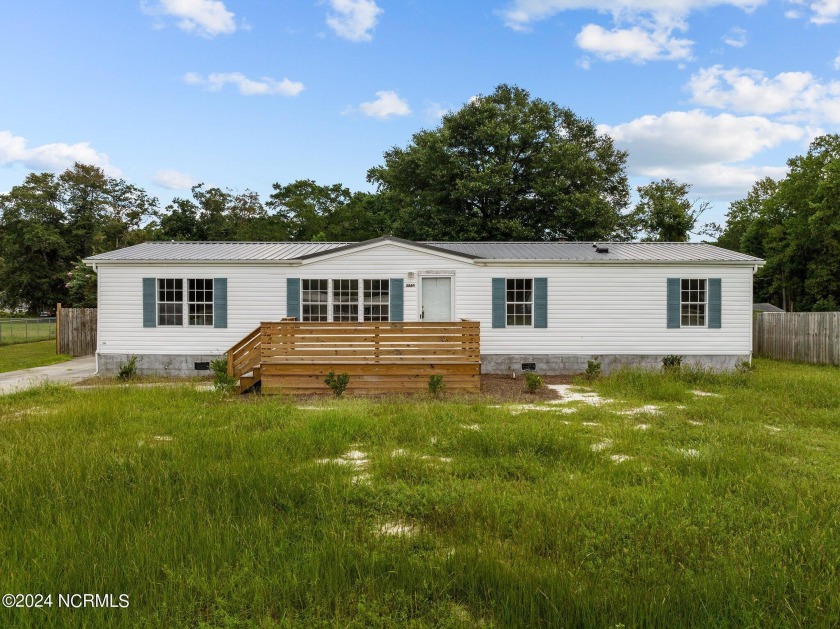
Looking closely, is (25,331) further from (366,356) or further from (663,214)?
(663,214)

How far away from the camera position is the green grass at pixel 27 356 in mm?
14756

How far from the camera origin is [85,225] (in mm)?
39000

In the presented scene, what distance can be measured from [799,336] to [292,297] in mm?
16572

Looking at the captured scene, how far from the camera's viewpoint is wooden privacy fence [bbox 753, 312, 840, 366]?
14398 mm

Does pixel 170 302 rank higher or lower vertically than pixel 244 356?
higher

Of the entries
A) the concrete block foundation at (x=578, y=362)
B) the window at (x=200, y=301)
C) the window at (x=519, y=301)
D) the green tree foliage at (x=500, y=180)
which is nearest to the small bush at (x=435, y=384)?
the concrete block foundation at (x=578, y=362)

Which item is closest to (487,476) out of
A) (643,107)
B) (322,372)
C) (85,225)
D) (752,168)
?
(322,372)

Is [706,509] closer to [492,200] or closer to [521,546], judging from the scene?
[521,546]

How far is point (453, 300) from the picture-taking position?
1312 centimetres

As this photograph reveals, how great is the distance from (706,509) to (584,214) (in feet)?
75.2

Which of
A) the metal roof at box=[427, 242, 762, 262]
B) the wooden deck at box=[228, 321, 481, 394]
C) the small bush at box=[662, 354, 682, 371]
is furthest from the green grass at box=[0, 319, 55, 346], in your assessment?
the small bush at box=[662, 354, 682, 371]

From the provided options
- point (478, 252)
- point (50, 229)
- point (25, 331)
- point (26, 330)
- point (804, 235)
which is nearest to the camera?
point (478, 252)

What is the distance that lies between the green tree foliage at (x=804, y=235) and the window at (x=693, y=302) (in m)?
21.6

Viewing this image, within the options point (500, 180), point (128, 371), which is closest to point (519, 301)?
point (128, 371)
